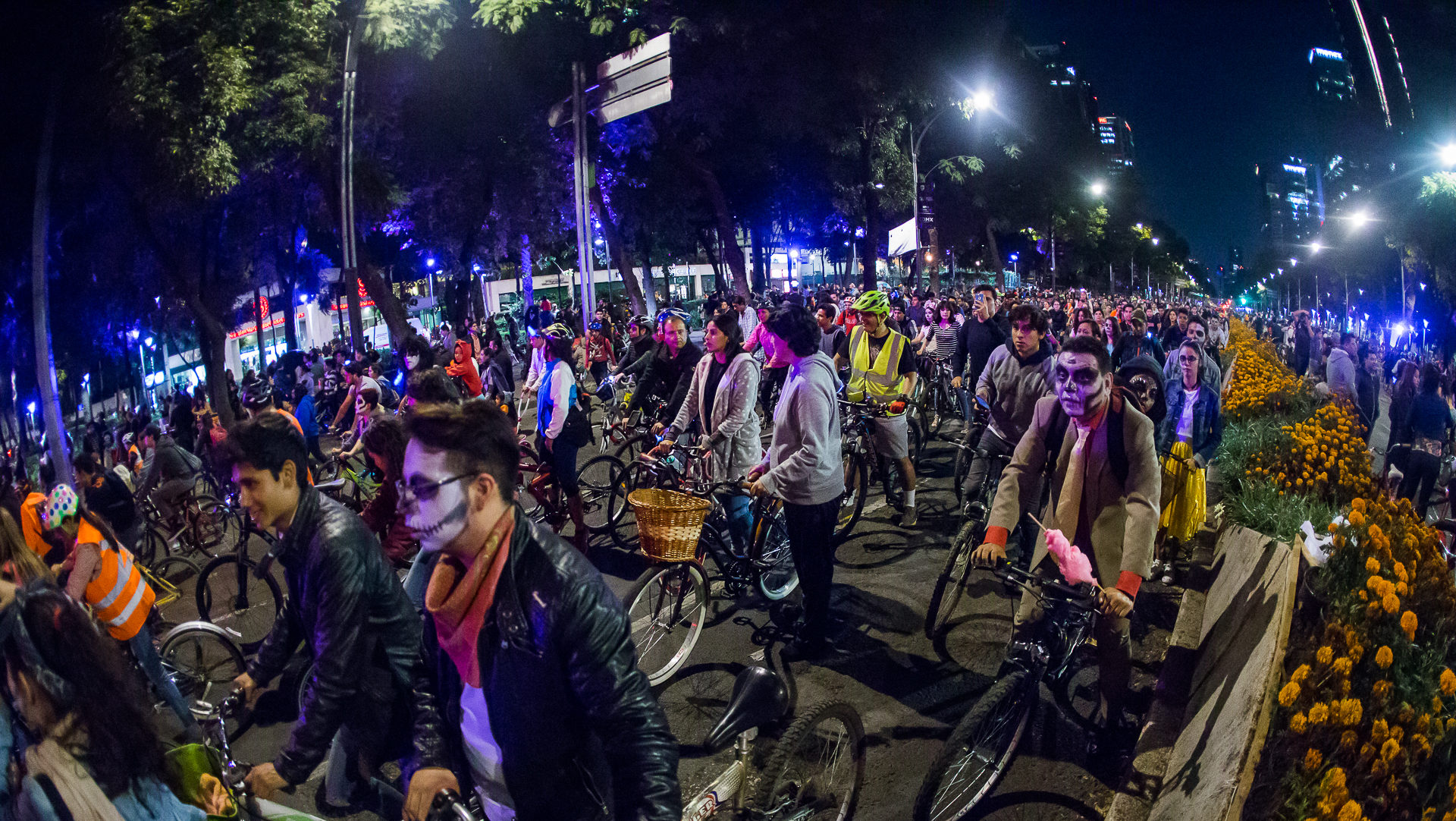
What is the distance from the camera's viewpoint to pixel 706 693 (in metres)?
5.33

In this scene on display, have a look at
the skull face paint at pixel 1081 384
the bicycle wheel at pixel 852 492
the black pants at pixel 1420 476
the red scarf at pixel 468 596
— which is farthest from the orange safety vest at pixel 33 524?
the black pants at pixel 1420 476

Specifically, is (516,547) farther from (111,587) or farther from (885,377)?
(885,377)

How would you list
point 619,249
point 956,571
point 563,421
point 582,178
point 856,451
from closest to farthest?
point 956,571 → point 563,421 → point 856,451 → point 582,178 → point 619,249

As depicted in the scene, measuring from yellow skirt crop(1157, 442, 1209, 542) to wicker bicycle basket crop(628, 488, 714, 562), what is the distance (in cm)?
342

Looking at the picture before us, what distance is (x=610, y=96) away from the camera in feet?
50.8

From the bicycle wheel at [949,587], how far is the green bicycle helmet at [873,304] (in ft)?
10.2

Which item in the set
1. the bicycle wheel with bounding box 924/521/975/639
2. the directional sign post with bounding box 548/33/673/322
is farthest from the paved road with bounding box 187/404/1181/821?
the directional sign post with bounding box 548/33/673/322

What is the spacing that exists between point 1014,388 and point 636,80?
998 centimetres

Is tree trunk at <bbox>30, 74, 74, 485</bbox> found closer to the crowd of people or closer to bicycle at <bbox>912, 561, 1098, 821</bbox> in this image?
the crowd of people

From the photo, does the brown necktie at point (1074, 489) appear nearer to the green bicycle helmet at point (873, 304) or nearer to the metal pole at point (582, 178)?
the green bicycle helmet at point (873, 304)

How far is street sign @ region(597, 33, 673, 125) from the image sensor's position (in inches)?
556

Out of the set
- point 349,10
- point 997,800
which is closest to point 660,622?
point 997,800

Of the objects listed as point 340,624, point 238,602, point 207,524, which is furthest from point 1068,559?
point 207,524

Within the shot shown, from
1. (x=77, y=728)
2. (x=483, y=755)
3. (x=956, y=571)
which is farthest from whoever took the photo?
(x=956, y=571)
